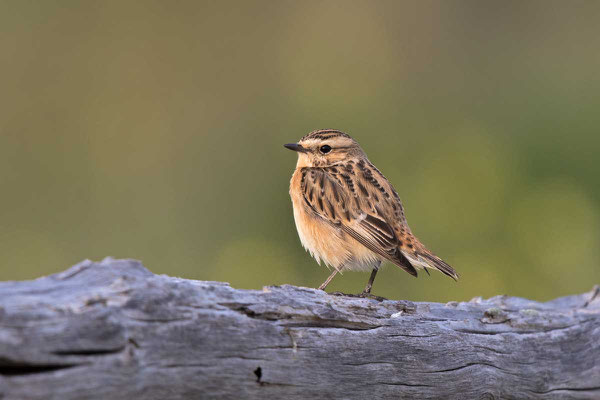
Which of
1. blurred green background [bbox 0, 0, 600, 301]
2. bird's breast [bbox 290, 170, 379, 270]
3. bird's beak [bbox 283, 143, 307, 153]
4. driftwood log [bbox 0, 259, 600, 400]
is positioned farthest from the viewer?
blurred green background [bbox 0, 0, 600, 301]

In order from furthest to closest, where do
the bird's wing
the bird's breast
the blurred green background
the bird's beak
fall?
the blurred green background
the bird's beak
the bird's breast
the bird's wing

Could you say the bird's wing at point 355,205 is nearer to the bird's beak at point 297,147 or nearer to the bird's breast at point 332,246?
the bird's breast at point 332,246

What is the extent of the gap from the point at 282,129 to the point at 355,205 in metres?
3.59

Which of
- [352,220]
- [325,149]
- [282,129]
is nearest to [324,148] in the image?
[325,149]

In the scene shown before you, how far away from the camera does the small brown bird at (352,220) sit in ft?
20.9

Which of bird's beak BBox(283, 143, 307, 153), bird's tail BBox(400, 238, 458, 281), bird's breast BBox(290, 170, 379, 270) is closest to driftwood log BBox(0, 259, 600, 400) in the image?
bird's tail BBox(400, 238, 458, 281)

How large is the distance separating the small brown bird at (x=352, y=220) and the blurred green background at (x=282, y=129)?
6.18 feet

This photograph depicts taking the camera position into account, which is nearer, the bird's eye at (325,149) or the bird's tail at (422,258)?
the bird's tail at (422,258)

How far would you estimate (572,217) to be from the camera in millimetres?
9266

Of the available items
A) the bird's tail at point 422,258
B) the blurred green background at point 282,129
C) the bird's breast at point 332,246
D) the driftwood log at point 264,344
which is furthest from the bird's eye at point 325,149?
the driftwood log at point 264,344

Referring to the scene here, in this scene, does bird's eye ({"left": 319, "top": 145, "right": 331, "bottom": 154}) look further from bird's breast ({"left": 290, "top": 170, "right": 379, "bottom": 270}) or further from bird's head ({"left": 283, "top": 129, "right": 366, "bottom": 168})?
bird's breast ({"left": 290, "top": 170, "right": 379, "bottom": 270})

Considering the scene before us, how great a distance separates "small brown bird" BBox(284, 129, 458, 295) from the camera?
6379 millimetres

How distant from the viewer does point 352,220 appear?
6629 mm

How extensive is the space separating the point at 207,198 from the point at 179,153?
113cm
